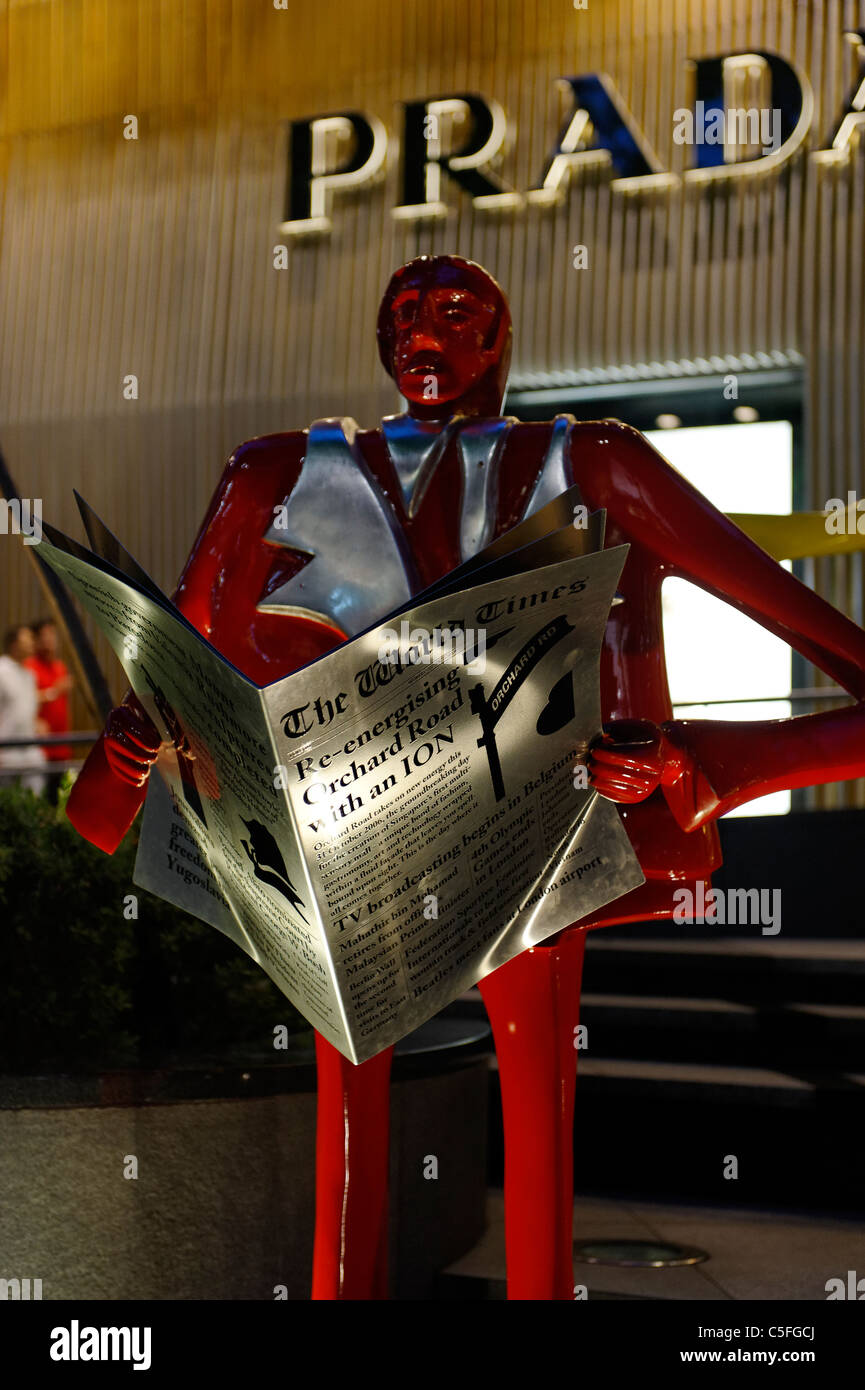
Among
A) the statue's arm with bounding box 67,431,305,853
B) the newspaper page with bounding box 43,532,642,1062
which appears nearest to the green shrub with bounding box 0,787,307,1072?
the statue's arm with bounding box 67,431,305,853

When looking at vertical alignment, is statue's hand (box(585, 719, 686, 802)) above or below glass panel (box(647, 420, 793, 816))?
below

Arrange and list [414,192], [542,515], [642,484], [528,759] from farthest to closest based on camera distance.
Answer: [414,192] < [642,484] < [528,759] < [542,515]

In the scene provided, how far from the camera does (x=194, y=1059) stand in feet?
10.0

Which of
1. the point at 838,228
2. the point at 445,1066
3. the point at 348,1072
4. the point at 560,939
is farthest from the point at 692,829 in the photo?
the point at 838,228

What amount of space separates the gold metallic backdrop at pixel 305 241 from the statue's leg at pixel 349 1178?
649cm

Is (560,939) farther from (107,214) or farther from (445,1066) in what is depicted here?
(107,214)

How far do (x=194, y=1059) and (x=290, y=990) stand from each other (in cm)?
170

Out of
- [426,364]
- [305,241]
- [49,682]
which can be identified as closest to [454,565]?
[426,364]

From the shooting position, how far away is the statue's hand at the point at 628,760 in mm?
1382

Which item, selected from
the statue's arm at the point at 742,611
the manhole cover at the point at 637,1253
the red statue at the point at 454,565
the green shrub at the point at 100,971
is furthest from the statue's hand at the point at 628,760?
the manhole cover at the point at 637,1253

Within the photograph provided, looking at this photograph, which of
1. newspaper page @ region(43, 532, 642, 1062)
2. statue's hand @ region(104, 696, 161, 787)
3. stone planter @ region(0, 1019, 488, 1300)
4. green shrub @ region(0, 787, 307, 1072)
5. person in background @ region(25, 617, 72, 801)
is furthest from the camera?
person in background @ region(25, 617, 72, 801)

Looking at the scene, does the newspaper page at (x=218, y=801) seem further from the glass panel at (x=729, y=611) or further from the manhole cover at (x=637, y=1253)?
the glass panel at (x=729, y=611)

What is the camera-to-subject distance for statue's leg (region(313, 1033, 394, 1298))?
1688 mm

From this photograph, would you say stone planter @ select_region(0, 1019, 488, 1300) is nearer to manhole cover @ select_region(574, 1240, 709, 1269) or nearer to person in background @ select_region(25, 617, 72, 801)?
manhole cover @ select_region(574, 1240, 709, 1269)
